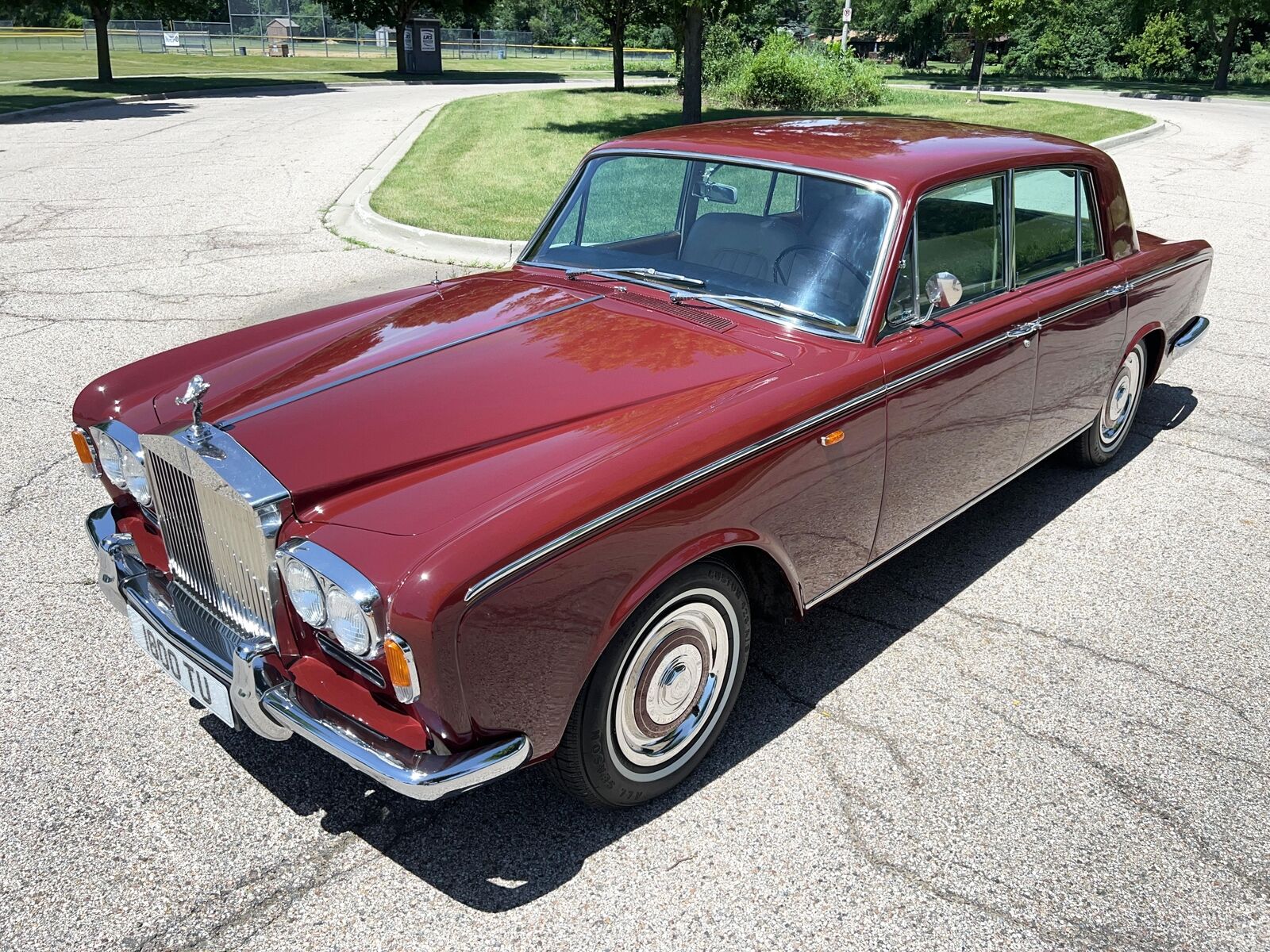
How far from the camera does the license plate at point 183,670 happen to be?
265 cm

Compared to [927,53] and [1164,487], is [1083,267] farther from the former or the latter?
[927,53]

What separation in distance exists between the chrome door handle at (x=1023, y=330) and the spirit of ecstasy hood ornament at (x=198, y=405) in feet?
9.19

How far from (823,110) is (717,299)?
61.8ft

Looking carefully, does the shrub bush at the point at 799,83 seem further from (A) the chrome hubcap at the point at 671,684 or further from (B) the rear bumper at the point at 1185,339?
(A) the chrome hubcap at the point at 671,684

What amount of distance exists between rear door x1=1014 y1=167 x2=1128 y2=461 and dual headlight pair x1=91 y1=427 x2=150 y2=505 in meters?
3.23

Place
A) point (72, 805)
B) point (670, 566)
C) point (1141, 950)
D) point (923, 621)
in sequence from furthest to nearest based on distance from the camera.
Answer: point (923, 621)
point (72, 805)
point (670, 566)
point (1141, 950)

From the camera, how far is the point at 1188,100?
3111 cm

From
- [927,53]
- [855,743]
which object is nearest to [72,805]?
[855,743]

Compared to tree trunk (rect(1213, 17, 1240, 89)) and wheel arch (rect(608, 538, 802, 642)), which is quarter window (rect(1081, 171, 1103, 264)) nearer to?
wheel arch (rect(608, 538, 802, 642))

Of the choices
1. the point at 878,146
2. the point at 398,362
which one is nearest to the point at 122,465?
the point at 398,362

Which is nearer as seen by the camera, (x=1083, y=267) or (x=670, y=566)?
(x=670, y=566)

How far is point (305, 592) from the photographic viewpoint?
7.91 ft

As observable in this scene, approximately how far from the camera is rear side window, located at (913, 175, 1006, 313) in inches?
137

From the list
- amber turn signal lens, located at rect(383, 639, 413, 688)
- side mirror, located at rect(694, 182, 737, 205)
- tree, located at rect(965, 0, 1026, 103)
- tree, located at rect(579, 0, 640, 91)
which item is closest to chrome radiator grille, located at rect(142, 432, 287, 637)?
amber turn signal lens, located at rect(383, 639, 413, 688)
